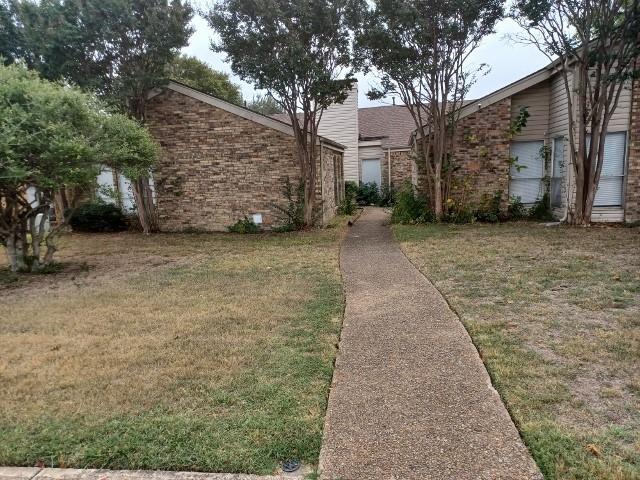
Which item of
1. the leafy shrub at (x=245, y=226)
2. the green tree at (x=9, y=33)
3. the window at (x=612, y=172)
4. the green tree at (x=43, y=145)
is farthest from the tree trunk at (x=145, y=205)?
the window at (x=612, y=172)

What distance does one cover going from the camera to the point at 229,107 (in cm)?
1296

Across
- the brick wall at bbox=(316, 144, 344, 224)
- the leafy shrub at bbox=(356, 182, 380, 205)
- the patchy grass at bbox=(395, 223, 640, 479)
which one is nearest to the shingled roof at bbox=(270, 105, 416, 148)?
the leafy shrub at bbox=(356, 182, 380, 205)

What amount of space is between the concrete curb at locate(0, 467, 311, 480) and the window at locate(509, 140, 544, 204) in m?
12.7

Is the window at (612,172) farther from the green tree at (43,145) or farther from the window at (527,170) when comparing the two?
the green tree at (43,145)

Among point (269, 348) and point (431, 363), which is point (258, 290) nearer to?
point (269, 348)

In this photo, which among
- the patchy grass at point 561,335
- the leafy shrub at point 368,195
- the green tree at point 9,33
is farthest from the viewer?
the leafy shrub at point 368,195

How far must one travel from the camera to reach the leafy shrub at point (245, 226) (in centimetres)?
1323

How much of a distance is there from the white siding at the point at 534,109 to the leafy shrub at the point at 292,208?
6.43 metres

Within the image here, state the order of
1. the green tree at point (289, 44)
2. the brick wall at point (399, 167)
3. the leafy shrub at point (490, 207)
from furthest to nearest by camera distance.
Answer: the brick wall at point (399, 167), the leafy shrub at point (490, 207), the green tree at point (289, 44)

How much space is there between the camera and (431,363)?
12.1 feet

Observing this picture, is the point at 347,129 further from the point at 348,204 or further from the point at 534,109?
the point at 534,109

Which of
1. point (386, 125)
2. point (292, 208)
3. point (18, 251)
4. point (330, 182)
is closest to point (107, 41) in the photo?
point (18, 251)

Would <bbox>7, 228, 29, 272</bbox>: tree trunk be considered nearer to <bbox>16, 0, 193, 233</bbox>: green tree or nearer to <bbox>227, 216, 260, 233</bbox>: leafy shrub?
<bbox>16, 0, 193, 233</bbox>: green tree

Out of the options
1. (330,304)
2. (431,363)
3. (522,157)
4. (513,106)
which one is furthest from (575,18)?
(431,363)
